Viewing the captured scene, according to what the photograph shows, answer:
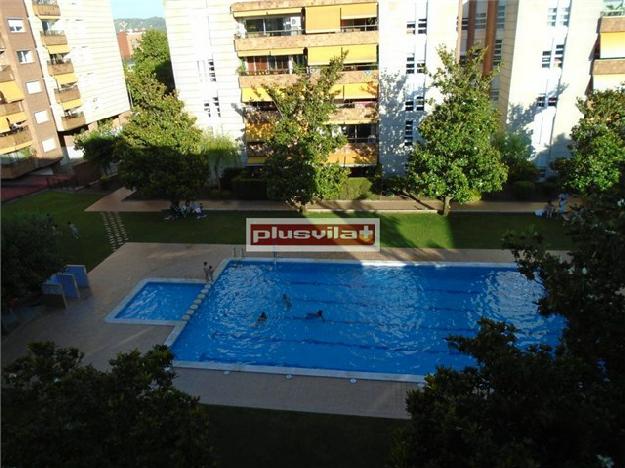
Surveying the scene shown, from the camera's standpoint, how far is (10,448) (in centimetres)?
756

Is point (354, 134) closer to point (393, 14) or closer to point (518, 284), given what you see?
point (393, 14)

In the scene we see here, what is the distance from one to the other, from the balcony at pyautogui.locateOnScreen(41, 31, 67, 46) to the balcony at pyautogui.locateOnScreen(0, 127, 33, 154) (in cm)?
794

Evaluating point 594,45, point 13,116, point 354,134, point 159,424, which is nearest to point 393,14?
point 354,134

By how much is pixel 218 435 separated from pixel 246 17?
27337mm

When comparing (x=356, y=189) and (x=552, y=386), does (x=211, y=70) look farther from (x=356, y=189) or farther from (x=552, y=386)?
(x=552, y=386)

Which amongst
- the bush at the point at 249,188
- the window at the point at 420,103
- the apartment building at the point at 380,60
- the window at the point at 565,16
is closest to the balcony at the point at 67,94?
the apartment building at the point at 380,60

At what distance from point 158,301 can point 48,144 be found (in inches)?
1105

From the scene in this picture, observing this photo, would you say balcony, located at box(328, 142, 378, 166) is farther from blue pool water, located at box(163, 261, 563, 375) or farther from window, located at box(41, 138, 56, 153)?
window, located at box(41, 138, 56, 153)

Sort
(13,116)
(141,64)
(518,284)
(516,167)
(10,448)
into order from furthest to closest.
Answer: (141,64) < (13,116) < (516,167) < (518,284) < (10,448)

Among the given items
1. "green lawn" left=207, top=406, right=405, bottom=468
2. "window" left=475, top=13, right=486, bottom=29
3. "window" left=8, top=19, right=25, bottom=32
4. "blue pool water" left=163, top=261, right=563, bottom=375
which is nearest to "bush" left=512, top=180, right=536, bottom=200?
"blue pool water" left=163, top=261, right=563, bottom=375

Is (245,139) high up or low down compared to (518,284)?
up

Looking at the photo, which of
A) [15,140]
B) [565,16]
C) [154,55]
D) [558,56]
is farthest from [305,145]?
[154,55]

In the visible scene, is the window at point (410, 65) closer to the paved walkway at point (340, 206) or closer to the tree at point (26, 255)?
the paved walkway at point (340, 206)

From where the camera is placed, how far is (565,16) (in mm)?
28062
